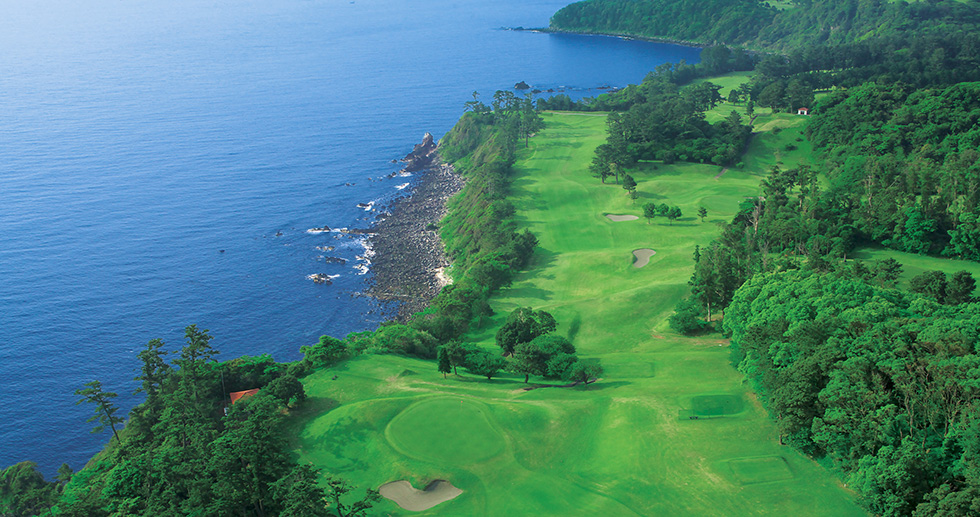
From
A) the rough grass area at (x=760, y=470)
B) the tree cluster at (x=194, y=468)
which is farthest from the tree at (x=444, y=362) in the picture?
the rough grass area at (x=760, y=470)

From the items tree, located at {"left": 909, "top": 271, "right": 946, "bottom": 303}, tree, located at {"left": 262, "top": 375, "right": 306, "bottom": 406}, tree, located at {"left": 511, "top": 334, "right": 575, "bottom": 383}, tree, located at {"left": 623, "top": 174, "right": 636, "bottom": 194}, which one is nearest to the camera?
tree, located at {"left": 262, "top": 375, "right": 306, "bottom": 406}

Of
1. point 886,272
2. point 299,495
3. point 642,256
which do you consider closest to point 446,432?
point 299,495

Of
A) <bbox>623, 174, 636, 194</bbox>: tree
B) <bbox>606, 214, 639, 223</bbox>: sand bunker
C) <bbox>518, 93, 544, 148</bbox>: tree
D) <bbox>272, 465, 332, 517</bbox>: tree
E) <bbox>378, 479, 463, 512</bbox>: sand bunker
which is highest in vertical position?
<bbox>518, 93, 544, 148</bbox>: tree

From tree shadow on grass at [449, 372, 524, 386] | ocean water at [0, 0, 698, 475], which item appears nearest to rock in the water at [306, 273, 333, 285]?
ocean water at [0, 0, 698, 475]

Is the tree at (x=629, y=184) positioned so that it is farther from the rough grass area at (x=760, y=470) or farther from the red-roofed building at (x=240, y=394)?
the red-roofed building at (x=240, y=394)

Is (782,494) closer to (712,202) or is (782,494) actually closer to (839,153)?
(712,202)

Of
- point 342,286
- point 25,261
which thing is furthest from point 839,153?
point 25,261

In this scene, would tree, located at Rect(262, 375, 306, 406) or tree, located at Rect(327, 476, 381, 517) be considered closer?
tree, located at Rect(327, 476, 381, 517)

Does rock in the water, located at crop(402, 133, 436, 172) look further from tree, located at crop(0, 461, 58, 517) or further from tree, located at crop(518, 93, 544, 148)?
tree, located at crop(0, 461, 58, 517)
